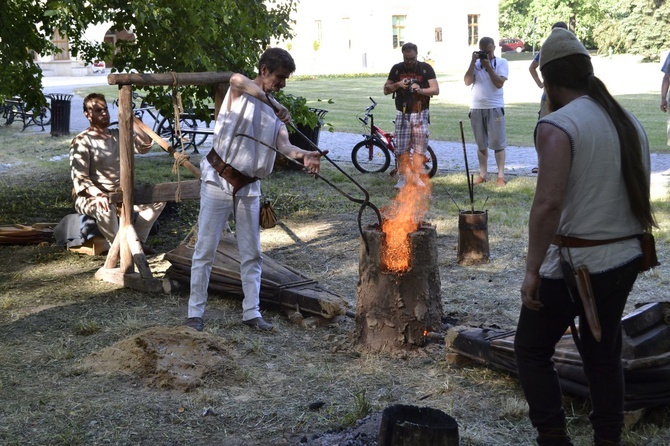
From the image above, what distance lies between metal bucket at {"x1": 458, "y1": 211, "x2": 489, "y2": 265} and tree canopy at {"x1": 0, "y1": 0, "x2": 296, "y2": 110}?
9.43ft

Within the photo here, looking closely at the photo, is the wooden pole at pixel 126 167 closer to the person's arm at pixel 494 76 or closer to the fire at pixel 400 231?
the fire at pixel 400 231

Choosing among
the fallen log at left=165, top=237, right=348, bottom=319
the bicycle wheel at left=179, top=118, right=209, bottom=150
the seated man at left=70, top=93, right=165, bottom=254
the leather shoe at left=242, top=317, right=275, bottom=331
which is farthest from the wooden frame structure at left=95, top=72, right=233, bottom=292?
the bicycle wheel at left=179, top=118, right=209, bottom=150

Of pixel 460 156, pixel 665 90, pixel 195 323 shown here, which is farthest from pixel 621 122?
pixel 460 156

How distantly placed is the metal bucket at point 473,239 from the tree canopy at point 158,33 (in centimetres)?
288

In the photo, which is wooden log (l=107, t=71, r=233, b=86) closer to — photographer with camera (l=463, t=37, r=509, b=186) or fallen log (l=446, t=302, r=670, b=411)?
fallen log (l=446, t=302, r=670, b=411)

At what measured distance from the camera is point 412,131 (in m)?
11.2

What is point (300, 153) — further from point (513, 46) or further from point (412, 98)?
point (513, 46)

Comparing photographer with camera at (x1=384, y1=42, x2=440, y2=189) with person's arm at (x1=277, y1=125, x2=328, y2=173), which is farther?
photographer with camera at (x1=384, y1=42, x2=440, y2=189)

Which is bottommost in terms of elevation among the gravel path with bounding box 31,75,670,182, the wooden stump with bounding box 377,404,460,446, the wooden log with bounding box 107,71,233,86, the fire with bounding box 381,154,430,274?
the wooden stump with bounding box 377,404,460,446

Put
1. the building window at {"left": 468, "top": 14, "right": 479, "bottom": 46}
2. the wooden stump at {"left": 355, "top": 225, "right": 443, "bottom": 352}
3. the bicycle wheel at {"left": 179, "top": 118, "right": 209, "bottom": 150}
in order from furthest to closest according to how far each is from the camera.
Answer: the building window at {"left": 468, "top": 14, "right": 479, "bottom": 46} → the bicycle wheel at {"left": 179, "top": 118, "right": 209, "bottom": 150} → the wooden stump at {"left": 355, "top": 225, "right": 443, "bottom": 352}

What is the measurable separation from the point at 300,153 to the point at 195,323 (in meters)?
1.46

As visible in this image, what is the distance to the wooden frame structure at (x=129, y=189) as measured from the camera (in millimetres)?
6723

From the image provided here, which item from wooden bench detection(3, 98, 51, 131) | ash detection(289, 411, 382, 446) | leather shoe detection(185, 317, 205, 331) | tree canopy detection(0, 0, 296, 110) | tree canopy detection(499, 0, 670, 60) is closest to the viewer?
ash detection(289, 411, 382, 446)

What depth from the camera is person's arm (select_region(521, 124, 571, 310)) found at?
317cm
